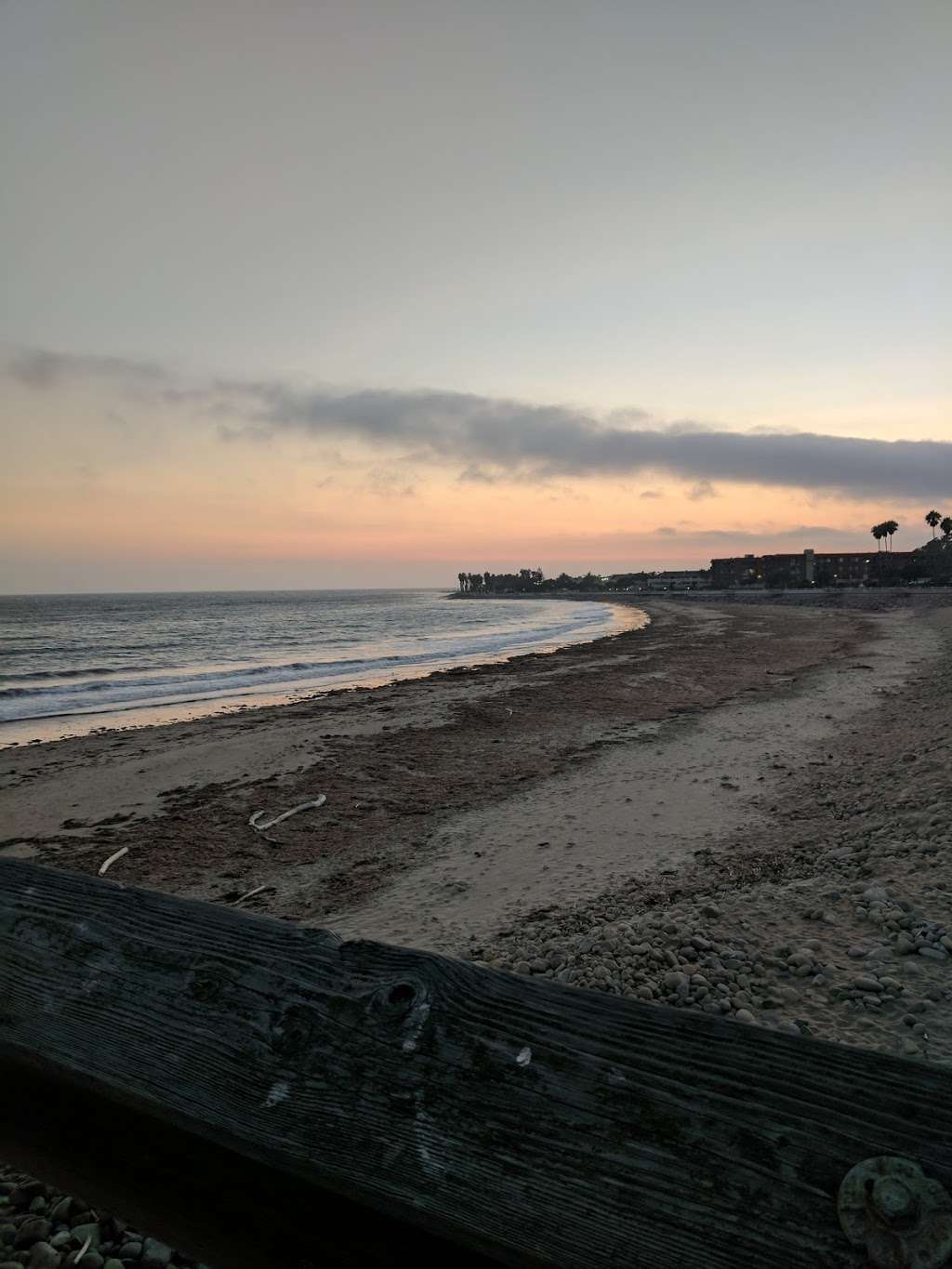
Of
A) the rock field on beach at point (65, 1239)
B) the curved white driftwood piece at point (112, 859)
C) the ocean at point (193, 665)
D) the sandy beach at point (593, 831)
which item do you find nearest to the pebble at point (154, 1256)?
the rock field on beach at point (65, 1239)

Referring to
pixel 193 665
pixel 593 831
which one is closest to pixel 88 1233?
pixel 593 831

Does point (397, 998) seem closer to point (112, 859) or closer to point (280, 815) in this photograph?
point (112, 859)

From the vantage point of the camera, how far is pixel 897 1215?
0.75 metres

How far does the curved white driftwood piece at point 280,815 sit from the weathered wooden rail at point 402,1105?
7.47m

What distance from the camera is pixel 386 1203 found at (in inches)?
39.6

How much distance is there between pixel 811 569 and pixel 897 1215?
129 meters

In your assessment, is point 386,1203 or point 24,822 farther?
point 24,822

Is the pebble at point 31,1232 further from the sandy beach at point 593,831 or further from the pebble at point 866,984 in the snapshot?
the pebble at point 866,984

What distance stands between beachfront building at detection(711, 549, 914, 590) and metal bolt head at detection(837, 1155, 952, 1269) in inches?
4361

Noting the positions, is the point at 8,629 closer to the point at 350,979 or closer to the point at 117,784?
the point at 117,784

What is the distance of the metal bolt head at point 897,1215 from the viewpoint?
2.48 ft

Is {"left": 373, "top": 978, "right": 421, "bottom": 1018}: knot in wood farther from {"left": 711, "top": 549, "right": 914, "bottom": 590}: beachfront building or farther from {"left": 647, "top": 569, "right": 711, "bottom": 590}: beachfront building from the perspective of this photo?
{"left": 647, "top": 569, "right": 711, "bottom": 590}: beachfront building

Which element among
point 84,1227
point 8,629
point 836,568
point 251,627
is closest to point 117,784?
point 84,1227

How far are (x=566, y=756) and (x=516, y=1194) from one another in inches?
412
